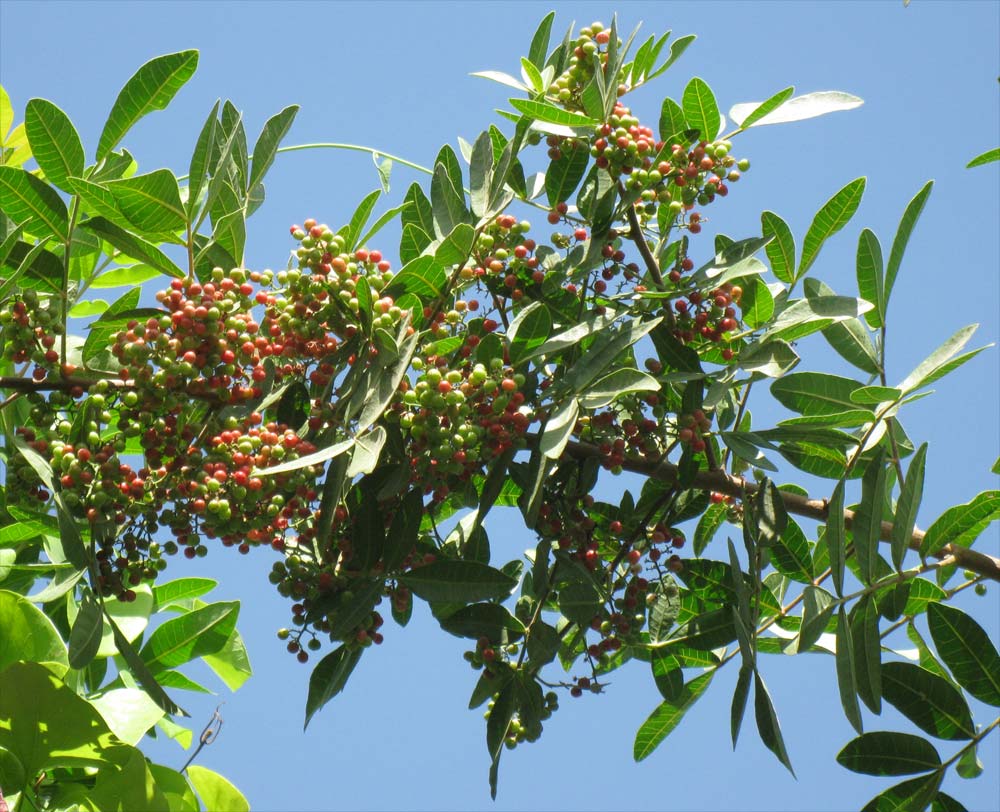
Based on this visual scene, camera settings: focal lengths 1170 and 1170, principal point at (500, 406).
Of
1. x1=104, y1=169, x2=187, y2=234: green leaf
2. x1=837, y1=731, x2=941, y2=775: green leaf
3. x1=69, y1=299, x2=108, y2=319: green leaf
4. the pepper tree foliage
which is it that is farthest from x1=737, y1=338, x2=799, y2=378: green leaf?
x1=69, y1=299, x2=108, y2=319: green leaf

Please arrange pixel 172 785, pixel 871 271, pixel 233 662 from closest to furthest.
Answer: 1. pixel 871 271
2. pixel 172 785
3. pixel 233 662

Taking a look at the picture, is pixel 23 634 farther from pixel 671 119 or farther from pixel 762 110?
pixel 762 110

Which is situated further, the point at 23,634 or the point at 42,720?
the point at 23,634

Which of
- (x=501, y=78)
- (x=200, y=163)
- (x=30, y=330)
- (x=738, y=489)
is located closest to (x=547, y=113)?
(x=501, y=78)

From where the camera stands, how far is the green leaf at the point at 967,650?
63.5 inches

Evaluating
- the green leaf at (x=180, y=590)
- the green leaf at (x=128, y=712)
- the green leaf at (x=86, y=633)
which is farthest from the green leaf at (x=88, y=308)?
the green leaf at (x=86, y=633)

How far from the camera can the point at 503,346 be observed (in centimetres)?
154

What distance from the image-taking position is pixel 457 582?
5.04 feet

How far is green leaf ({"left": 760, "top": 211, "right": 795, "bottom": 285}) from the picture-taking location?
168cm

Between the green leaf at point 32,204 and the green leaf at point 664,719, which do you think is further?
the green leaf at point 664,719

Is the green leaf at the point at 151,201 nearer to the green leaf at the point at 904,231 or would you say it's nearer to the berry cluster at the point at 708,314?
the berry cluster at the point at 708,314

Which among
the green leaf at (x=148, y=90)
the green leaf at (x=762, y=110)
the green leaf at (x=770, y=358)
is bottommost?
the green leaf at (x=770, y=358)

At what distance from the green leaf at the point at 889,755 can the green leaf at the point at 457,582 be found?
0.55 metres

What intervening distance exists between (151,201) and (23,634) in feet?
2.61
